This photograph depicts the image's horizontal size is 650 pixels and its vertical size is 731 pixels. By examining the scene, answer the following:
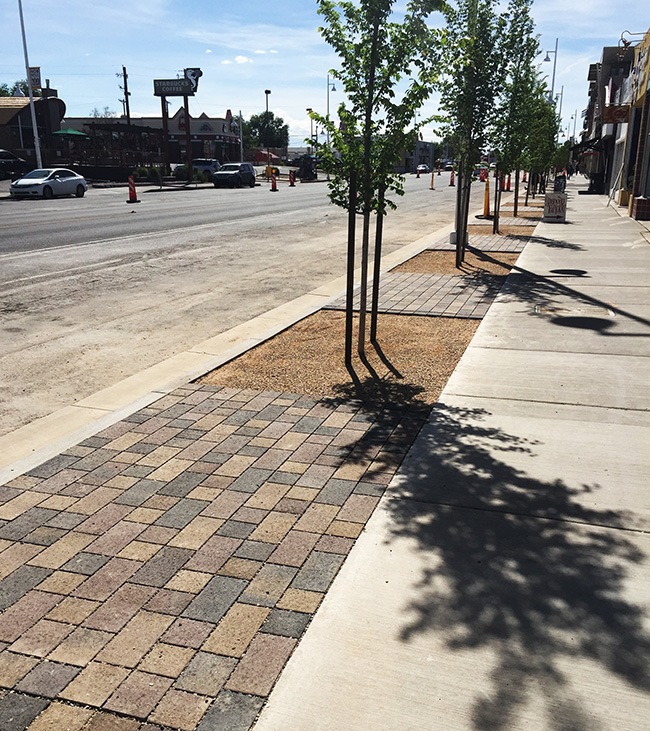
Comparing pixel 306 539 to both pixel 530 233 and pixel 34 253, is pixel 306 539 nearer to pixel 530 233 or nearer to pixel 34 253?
pixel 34 253

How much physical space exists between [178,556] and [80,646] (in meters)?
0.78

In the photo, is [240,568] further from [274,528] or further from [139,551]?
[139,551]

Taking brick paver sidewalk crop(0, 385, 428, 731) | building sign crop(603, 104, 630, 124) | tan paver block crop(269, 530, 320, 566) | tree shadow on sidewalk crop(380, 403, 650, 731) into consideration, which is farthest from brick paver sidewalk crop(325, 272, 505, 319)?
building sign crop(603, 104, 630, 124)

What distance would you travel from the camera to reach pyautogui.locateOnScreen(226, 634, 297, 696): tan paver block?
2.86 meters

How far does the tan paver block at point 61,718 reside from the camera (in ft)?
8.75

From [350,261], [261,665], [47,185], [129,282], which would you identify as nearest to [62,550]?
[261,665]

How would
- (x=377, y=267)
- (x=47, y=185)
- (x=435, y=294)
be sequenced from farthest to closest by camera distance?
1. (x=47, y=185)
2. (x=435, y=294)
3. (x=377, y=267)

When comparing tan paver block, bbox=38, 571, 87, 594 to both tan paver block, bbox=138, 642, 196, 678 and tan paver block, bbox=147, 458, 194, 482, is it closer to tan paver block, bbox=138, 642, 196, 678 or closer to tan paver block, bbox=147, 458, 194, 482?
tan paver block, bbox=138, 642, 196, 678

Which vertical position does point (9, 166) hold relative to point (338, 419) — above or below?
above

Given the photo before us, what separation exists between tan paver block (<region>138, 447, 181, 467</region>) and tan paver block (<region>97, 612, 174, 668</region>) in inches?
68.7

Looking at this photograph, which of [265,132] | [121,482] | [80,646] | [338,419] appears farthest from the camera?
[265,132]

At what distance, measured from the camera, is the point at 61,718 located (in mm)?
2707

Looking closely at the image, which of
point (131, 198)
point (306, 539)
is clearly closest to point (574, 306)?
point (306, 539)

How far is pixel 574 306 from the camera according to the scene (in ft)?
32.6
